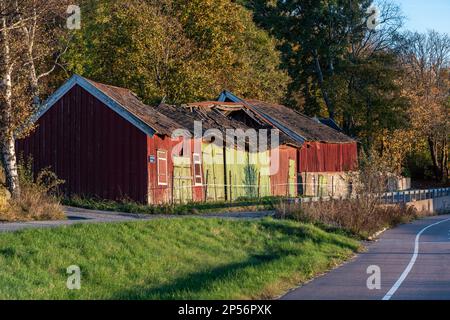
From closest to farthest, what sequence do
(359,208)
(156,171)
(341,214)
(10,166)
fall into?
(10,166) → (341,214) → (359,208) → (156,171)

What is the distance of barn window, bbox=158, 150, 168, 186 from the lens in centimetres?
3444

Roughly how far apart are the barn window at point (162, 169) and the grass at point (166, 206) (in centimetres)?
152

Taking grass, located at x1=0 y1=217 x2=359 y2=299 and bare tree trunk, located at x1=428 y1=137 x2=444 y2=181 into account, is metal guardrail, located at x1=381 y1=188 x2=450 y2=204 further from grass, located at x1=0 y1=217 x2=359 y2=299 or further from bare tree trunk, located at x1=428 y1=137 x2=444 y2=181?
bare tree trunk, located at x1=428 y1=137 x2=444 y2=181

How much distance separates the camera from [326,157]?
5538cm

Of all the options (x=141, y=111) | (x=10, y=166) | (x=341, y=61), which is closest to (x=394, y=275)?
(x=10, y=166)

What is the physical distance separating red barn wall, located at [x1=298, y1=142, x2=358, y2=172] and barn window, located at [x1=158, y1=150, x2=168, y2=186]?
1680cm

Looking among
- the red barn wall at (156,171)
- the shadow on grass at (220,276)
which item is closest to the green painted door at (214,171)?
the red barn wall at (156,171)

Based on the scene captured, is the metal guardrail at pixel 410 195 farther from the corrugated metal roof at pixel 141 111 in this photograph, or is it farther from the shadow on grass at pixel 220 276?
the shadow on grass at pixel 220 276

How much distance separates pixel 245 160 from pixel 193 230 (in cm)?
1862

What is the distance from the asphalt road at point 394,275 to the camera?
14125 millimetres

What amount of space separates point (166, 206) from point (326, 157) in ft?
81.8

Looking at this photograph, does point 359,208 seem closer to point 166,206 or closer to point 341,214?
point 341,214

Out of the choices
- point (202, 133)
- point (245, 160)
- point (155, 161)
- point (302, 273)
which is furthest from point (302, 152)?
point (302, 273)

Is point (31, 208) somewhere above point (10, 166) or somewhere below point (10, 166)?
below
